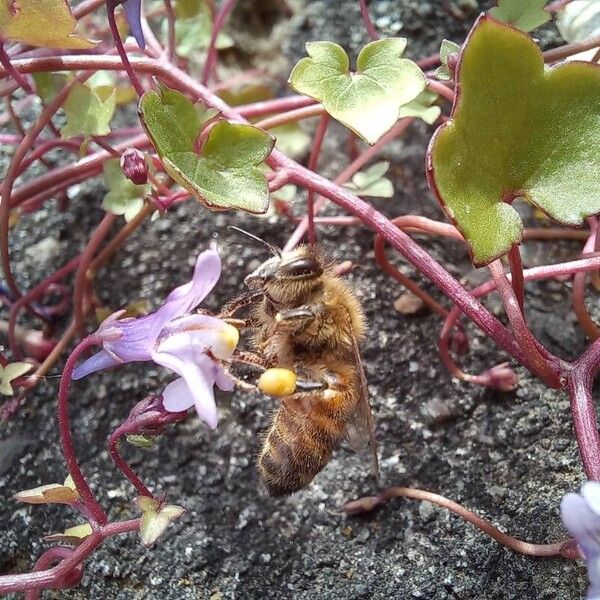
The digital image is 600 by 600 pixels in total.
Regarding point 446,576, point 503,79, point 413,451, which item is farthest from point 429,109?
point 446,576

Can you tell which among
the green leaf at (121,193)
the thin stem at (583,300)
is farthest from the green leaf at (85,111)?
the thin stem at (583,300)

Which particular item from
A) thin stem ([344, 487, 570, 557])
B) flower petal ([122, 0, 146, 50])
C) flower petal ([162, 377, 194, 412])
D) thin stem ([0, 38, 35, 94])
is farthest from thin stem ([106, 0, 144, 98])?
thin stem ([344, 487, 570, 557])

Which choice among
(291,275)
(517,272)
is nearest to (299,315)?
(291,275)

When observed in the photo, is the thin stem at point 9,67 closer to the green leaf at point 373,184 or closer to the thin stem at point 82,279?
the thin stem at point 82,279

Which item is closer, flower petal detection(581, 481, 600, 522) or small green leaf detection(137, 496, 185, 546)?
flower petal detection(581, 481, 600, 522)

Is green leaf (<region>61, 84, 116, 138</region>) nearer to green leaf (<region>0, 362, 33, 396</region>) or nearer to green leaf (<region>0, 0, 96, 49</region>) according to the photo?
green leaf (<region>0, 0, 96, 49</region>)
